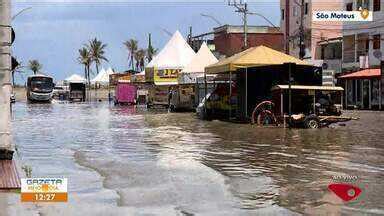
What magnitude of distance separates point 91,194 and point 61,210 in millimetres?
1411

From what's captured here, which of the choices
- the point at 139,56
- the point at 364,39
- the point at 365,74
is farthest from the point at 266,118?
the point at 139,56

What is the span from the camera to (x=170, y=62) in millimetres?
52844

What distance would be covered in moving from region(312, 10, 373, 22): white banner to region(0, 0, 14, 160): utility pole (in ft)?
89.1

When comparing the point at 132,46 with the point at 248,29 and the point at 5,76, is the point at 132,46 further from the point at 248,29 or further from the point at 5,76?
the point at 5,76

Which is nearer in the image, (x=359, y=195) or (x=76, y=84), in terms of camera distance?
(x=359, y=195)

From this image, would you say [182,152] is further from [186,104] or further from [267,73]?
[186,104]

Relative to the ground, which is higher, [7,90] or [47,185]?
[7,90]

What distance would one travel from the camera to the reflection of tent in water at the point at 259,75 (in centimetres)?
2820

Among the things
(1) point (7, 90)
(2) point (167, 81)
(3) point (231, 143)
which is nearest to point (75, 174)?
(1) point (7, 90)

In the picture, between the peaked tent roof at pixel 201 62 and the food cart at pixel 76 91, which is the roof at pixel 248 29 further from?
the peaked tent roof at pixel 201 62

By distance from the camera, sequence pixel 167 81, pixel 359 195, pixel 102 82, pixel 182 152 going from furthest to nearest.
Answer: pixel 102 82 < pixel 167 81 < pixel 182 152 < pixel 359 195

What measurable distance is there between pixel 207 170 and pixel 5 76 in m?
4.52

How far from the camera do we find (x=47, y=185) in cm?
841

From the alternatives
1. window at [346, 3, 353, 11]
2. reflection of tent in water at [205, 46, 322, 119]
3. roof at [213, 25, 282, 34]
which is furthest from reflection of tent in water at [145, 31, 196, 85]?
roof at [213, 25, 282, 34]
